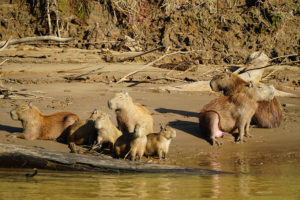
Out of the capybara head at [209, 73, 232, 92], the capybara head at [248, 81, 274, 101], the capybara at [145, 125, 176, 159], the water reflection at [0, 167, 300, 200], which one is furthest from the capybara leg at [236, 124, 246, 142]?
the water reflection at [0, 167, 300, 200]

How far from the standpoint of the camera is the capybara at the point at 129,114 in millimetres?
7707

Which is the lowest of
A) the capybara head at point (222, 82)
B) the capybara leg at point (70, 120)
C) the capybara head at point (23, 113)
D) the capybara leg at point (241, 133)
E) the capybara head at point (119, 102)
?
the capybara leg at point (241, 133)

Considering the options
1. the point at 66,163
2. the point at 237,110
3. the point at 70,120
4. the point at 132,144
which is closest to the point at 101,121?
the point at 132,144

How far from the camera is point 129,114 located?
779 cm

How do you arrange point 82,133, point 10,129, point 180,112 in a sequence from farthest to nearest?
point 180,112, point 10,129, point 82,133

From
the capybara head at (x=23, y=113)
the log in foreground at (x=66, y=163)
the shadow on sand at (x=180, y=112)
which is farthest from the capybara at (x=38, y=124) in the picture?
the shadow on sand at (x=180, y=112)

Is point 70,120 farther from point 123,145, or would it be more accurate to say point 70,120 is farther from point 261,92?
point 261,92

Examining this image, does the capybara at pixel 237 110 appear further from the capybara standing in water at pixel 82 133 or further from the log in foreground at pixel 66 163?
the log in foreground at pixel 66 163

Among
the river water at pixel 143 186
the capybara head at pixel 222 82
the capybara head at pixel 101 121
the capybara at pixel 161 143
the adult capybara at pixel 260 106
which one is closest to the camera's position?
the river water at pixel 143 186

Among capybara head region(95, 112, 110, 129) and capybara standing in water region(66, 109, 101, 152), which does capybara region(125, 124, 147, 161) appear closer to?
capybara head region(95, 112, 110, 129)

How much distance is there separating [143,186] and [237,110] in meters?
3.82

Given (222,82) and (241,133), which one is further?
(222,82)

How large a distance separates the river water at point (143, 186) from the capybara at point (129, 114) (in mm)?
2169

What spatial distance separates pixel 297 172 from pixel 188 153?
1.62 metres
